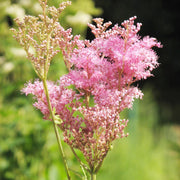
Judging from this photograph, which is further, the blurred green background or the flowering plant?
the blurred green background

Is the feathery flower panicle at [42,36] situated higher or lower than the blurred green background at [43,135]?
lower

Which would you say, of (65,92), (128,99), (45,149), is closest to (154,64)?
(128,99)

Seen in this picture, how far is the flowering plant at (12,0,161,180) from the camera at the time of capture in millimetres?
743

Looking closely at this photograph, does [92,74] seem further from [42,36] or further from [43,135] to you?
[43,135]

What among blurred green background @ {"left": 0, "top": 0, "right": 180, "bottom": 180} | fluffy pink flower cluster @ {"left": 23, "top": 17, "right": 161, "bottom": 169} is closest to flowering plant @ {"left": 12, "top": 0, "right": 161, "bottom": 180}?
fluffy pink flower cluster @ {"left": 23, "top": 17, "right": 161, "bottom": 169}

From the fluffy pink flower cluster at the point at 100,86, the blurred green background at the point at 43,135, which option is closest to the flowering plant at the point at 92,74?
the fluffy pink flower cluster at the point at 100,86

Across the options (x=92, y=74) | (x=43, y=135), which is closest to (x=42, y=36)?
(x=92, y=74)

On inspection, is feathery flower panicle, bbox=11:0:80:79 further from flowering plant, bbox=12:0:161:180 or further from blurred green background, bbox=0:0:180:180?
blurred green background, bbox=0:0:180:180

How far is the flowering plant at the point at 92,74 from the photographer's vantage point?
2.44ft

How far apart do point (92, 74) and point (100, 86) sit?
0.11ft

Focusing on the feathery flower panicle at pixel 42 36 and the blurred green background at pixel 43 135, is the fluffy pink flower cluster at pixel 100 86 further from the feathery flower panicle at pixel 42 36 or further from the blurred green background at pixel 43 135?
the blurred green background at pixel 43 135

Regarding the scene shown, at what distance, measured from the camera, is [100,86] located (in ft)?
2.46

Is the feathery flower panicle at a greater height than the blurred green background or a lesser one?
lesser

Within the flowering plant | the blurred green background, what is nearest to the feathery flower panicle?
the flowering plant
